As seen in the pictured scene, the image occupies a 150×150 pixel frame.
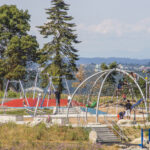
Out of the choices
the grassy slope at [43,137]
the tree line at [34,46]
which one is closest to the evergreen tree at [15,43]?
the tree line at [34,46]

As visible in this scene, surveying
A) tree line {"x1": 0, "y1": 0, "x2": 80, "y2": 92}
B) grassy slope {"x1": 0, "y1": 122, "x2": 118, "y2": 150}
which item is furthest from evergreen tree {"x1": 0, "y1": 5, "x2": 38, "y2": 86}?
grassy slope {"x1": 0, "y1": 122, "x2": 118, "y2": 150}

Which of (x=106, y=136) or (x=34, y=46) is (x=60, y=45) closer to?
(x=34, y=46)

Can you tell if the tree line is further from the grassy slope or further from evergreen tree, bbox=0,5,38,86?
the grassy slope

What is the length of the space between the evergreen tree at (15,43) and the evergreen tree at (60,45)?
4594 millimetres

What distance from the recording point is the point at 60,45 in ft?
161

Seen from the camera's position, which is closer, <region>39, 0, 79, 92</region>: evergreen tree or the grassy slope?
the grassy slope

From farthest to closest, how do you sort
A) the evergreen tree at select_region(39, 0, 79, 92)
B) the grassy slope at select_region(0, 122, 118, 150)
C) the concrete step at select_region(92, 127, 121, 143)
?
the evergreen tree at select_region(39, 0, 79, 92)
the concrete step at select_region(92, 127, 121, 143)
the grassy slope at select_region(0, 122, 118, 150)

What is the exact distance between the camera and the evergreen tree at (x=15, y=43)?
53156mm

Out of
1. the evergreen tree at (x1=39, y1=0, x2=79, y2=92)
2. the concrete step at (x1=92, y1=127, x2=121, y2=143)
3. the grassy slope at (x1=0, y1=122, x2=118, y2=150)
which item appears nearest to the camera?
the grassy slope at (x1=0, y1=122, x2=118, y2=150)

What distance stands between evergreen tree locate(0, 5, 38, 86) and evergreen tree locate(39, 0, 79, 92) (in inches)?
181

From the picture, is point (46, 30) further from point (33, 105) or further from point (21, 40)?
point (33, 105)

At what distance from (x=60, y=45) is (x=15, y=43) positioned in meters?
7.49

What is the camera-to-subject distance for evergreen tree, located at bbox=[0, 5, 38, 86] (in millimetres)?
53156

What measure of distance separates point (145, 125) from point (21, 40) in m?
30.9
